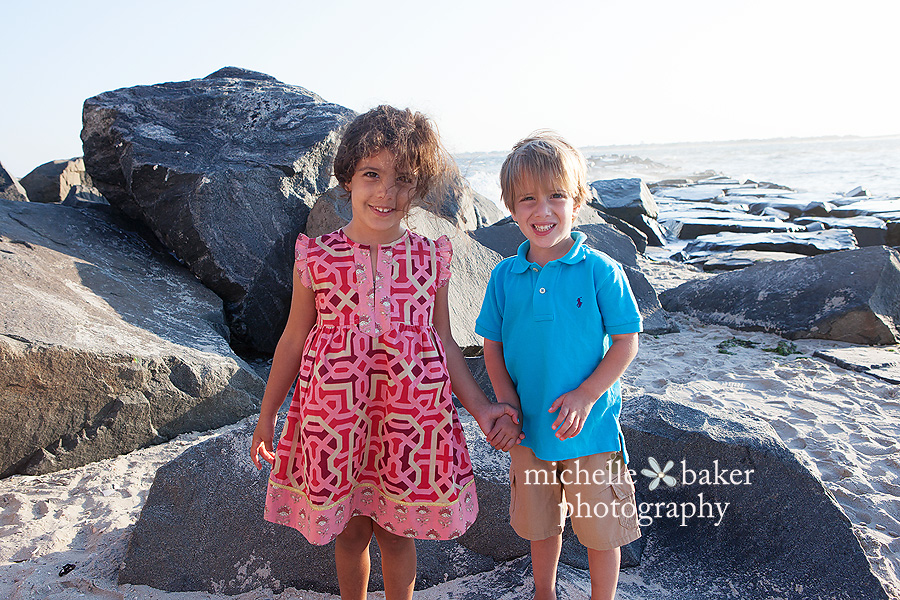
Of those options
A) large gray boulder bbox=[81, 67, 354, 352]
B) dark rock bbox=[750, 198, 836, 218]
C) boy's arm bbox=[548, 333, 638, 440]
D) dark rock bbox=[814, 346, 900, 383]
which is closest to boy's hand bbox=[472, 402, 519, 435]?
boy's arm bbox=[548, 333, 638, 440]

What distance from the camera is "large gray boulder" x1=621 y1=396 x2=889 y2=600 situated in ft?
7.08

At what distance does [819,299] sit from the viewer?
4.92m

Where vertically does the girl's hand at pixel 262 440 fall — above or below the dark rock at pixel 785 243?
above

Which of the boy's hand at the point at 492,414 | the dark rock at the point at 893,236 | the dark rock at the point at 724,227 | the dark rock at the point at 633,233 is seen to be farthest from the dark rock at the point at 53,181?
the dark rock at the point at 893,236

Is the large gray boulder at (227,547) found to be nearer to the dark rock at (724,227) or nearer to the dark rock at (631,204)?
the dark rock at (631,204)

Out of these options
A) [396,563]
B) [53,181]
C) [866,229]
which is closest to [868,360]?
[396,563]

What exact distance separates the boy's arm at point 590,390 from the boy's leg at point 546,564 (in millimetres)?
377

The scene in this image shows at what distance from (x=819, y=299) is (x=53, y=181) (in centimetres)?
922

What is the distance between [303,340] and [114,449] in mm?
1810

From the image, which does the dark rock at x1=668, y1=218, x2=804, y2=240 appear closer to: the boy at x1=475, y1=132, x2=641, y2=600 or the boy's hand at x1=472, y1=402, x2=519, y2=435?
the boy at x1=475, y1=132, x2=641, y2=600

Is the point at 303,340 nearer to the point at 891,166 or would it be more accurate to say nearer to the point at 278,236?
the point at 278,236

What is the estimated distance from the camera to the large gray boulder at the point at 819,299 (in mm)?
4742

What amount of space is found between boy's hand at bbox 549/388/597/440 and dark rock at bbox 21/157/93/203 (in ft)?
28.5

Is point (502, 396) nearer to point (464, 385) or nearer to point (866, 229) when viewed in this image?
point (464, 385)
